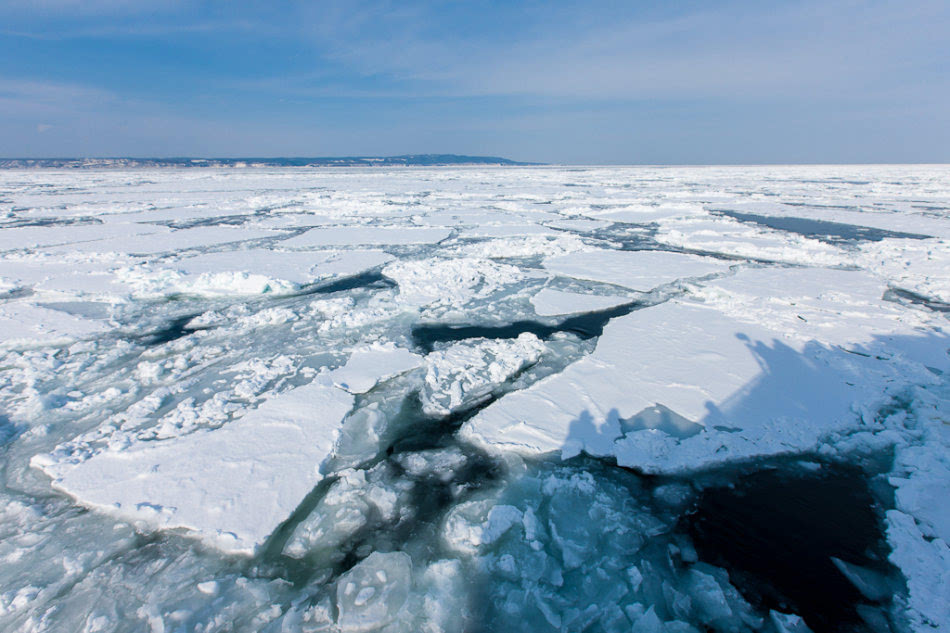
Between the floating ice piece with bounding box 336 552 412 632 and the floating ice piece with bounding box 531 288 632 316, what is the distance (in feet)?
12.5

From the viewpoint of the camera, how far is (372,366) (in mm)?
4137

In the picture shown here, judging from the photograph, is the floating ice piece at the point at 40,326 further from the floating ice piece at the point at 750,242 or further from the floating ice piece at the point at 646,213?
the floating ice piece at the point at 646,213

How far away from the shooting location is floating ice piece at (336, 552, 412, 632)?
76.9 inches

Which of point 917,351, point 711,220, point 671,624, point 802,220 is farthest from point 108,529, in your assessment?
point 802,220

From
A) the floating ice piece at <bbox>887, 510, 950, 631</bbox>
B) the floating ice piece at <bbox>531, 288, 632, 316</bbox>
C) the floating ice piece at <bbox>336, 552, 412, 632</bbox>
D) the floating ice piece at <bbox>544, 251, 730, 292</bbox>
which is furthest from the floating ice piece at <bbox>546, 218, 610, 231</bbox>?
the floating ice piece at <bbox>336, 552, 412, 632</bbox>

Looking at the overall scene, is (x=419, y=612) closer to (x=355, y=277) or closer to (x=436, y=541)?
(x=436, y=541)

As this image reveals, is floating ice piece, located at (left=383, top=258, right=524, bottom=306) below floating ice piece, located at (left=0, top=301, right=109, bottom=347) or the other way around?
the other way around

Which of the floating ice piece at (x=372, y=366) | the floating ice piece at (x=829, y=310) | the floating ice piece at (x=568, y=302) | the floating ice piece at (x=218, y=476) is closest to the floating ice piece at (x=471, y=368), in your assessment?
the floating ice piece at (x=372, y=366)

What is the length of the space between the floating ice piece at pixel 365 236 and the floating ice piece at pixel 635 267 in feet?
12.0

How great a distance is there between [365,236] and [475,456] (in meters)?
9.10

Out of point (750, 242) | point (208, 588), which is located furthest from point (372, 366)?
point (750, 242)

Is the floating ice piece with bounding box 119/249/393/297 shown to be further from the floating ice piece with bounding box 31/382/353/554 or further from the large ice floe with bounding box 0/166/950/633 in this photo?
the floating ice piece with bounding box 31/382/353/554

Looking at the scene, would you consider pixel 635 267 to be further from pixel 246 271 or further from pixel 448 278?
pixel 246 271

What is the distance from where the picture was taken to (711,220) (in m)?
13.5
